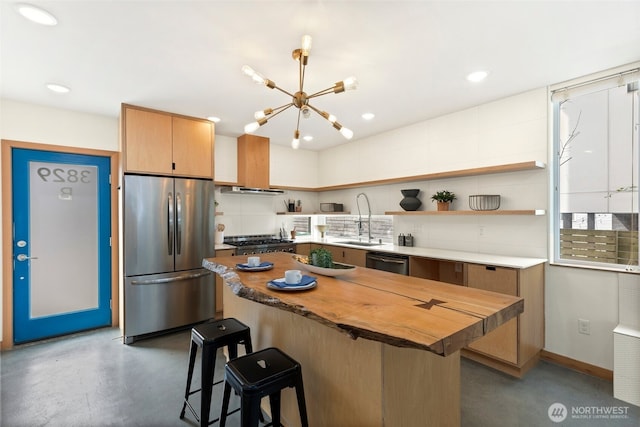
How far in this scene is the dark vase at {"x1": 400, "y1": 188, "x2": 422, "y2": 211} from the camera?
388 cm

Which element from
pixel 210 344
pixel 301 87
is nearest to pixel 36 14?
pixel 301 87

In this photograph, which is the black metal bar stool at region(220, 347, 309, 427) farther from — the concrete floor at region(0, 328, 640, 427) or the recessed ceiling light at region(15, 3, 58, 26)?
the recessed ceiling light at region(15, 3, 58, 26)

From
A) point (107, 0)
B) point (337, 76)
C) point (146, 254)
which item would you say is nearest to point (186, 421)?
point (146, 254)

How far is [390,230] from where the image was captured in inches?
A: 177

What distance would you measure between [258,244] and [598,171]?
3893 mm

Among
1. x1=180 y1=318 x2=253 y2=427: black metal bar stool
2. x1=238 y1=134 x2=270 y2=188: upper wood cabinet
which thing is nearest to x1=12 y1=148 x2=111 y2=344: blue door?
x1=238 y1=134 x2=270 y2=188: upper wood cabinet

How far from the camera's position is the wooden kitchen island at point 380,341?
1154 millimetres

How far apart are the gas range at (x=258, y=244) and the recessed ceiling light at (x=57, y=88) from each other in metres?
2.46

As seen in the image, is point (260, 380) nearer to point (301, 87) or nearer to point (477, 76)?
point (301, 87)

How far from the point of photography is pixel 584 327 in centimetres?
263

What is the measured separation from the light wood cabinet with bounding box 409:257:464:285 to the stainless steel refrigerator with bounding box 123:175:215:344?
2509 millimetres

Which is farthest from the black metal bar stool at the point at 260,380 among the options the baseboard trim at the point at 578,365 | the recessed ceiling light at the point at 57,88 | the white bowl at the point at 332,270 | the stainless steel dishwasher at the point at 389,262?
the recessed ceiling light at the point at 57,88

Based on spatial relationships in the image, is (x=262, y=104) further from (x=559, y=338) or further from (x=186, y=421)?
(x=559, y=338)
